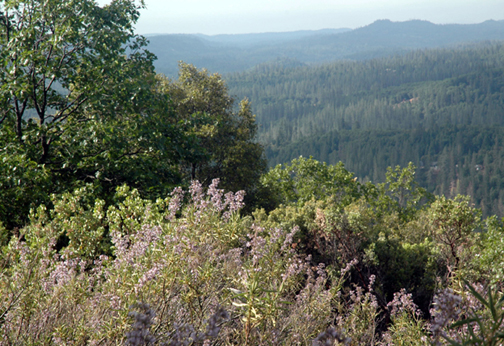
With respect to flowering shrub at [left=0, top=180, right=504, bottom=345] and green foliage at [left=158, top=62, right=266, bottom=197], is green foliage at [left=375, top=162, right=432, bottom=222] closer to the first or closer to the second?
green foliage at [left=158, top=62, right=266, bottom=197]

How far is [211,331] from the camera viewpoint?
1.69 meters

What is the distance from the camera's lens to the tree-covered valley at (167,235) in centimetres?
251

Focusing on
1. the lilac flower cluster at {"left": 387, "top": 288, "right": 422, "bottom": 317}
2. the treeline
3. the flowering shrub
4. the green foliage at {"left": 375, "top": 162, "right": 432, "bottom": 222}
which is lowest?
the treeline

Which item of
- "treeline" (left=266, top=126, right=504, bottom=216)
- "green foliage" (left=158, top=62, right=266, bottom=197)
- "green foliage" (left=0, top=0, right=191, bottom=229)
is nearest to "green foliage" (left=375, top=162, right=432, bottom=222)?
"green foliage" (left=158, top=62, right=266, bottom=197)

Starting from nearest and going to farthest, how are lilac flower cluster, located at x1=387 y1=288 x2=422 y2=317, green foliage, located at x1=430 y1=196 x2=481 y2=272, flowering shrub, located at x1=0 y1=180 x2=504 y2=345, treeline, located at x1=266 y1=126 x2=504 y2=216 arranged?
flowering shrub, located at x1=0 y1=180 x2=504 y2=345 → lilac flower cluster, located at x1=387 y1=288 x2=422 y2=317 → green foliage, located at x1=430 y1=196 x2=481 y2=272 → treeline, located at x1=266 y1=126 x2=504 y2=216

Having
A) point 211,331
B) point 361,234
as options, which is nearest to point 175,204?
point 211,331

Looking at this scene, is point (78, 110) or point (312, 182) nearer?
point (78, 110)

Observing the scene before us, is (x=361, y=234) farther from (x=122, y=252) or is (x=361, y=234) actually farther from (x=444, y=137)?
(x=444, y=137)

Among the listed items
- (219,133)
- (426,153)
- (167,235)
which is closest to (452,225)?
(167,235)

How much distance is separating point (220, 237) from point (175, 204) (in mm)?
555

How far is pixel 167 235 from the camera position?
2955 mm

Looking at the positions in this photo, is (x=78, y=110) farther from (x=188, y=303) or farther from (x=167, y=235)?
(x=188, y=303)

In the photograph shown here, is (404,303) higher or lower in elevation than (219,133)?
higher

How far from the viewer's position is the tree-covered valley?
251 cm
